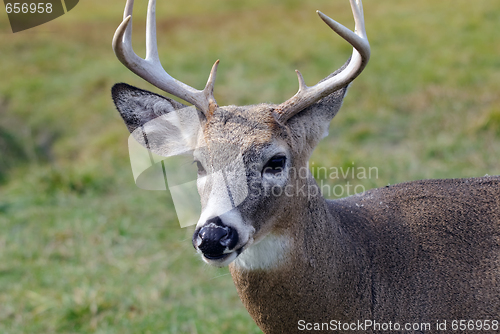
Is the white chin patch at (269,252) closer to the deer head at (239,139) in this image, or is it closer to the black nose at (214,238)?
the deer head at (239,139)

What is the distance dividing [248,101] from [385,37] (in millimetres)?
3336

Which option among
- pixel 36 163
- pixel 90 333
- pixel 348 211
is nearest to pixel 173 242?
pixel 90 333

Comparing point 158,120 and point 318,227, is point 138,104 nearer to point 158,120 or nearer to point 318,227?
point 158,120

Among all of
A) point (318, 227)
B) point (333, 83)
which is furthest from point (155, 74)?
point (318, 227)

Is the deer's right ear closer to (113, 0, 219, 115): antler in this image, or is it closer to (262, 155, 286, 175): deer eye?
(113, 0, 219, 115): antler

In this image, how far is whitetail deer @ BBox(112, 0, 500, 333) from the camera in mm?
2691

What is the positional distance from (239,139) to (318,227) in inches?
24.5

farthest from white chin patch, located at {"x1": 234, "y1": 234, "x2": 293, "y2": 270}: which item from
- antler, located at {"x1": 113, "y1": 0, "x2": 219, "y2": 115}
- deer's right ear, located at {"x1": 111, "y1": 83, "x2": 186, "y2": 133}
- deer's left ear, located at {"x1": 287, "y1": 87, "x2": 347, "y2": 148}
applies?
deer's right ear, located at {"x1": 111, "y1": 83, "x2": 186, "y2": 133}

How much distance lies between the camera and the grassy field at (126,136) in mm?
5227

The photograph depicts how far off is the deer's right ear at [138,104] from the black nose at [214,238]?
2.96 ft

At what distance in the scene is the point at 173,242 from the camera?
6.24 meters

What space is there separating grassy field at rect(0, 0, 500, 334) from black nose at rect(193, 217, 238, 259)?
920 millimetres

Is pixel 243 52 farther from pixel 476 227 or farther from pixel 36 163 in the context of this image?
pixel 476 227

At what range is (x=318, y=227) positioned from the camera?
9.43 feet
